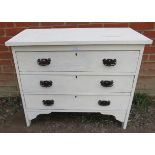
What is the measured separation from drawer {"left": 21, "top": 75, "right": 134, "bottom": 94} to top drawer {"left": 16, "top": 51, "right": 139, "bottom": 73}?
88 millimetres

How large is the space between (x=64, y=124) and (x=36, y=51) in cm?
103

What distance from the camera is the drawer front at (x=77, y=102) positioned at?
2377mm

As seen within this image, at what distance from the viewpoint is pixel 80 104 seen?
2426mm

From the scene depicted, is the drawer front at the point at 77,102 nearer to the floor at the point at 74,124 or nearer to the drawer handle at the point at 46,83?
the drawer handle at the point at 46,83

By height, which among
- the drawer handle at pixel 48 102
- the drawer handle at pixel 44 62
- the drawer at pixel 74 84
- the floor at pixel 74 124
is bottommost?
the floor at pixel 74 124

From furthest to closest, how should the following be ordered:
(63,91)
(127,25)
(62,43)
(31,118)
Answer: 1. (127,25)
2. (31,118)
3. (63,91)
4. (62,43)

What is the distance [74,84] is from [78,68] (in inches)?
7.7

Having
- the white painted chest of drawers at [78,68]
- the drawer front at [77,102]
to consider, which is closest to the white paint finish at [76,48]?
the white painted chest of drawers at [78,68]

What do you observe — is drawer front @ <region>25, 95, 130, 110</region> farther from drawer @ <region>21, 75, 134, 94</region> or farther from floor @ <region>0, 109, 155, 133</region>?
floor @ <region>0, 109, 155, 133</region>

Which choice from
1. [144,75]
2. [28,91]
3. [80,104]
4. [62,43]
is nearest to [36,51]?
[62,43]

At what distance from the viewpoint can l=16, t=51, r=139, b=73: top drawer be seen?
2115 millimetres

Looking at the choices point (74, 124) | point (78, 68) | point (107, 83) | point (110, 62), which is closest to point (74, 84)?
point (78, 68)

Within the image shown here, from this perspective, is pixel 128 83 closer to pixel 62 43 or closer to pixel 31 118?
pixel 62 43

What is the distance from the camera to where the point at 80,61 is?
2152 mm
